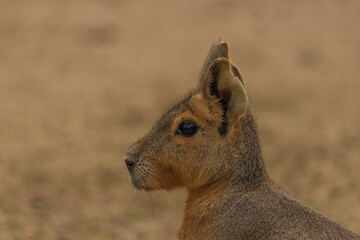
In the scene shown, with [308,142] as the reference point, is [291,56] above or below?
above

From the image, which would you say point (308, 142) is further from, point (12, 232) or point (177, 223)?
point (12, 232)

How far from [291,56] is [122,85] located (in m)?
3.40

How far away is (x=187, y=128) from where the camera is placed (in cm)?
425

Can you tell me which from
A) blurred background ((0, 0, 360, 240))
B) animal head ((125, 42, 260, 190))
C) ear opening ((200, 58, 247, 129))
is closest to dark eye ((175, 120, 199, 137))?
animal head ((125, 42, 260, 190))

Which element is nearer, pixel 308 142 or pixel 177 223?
pixel 177 223

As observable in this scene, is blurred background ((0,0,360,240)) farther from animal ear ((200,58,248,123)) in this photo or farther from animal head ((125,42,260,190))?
animal ear ((200,58,248,123))

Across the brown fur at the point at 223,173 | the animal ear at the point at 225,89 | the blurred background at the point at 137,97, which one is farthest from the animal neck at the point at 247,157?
the blurred background at the point at 137,97

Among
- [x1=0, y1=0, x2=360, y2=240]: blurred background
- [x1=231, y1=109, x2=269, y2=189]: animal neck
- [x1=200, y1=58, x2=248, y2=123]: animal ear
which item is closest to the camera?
[x1=200, y1=58, x2=248, y2=123]: animal ear

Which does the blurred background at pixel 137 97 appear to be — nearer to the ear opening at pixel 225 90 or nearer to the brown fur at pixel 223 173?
the brown fur at pixel 223 173

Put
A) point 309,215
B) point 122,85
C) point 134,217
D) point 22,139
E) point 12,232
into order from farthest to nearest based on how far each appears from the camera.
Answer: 1. point 122,85
2. point 22,139
3. point 134,217
4. point 12,232
5. point 309,215

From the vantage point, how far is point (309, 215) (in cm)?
408

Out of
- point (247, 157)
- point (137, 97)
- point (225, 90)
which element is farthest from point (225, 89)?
point (137, 97)

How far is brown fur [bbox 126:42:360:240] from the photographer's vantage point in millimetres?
4059

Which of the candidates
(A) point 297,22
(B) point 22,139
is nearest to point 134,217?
(B) point 22,139
